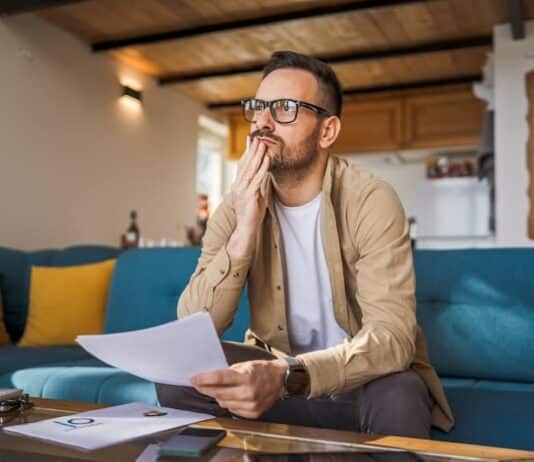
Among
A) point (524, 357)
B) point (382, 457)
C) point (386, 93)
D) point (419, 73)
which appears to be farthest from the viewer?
point (386, 93)

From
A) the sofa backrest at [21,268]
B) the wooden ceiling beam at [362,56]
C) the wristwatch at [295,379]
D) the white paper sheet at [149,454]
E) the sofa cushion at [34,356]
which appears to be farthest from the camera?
the wooden ceiling beam at [362,56]

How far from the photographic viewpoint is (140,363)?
94 cm

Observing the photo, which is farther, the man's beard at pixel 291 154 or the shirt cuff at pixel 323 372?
the man's beard at pixel 291 154

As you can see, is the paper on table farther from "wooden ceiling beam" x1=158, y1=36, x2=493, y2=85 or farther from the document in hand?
"wooden ceiling beam" x1=158, y1=36, x2=493, y2=85

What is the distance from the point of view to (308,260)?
1.39 m

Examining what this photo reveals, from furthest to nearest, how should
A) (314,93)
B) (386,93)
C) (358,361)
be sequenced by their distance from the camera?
(386,93), (314,93), (358,361)

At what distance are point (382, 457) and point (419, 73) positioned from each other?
4669mm

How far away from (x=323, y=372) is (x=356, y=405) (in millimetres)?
222

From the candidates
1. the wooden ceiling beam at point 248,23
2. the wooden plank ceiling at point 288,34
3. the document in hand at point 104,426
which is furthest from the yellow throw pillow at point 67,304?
the wooden ceiling beam at point 248,23

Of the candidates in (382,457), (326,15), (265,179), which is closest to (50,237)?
(326,15)

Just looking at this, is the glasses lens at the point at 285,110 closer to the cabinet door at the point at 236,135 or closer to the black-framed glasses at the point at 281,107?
the black-framed glasses at the point at 281,107

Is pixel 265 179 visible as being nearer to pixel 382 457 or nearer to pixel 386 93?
pixel 382 457

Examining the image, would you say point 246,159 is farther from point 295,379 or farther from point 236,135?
point 236,135

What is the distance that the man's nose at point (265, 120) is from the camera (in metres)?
1.35
